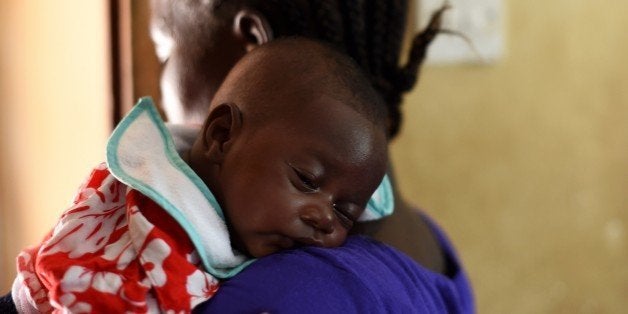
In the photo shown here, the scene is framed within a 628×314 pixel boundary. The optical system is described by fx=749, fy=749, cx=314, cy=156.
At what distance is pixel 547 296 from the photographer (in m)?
1.56

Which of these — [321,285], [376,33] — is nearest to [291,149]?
[321,285]

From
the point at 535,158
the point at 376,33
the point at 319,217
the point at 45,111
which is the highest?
the point at 376,33

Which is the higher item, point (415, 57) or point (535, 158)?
point (415, 57)

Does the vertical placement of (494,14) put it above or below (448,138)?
above

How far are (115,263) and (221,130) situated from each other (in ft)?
0.55

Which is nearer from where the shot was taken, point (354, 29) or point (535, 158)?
point (354, 29)

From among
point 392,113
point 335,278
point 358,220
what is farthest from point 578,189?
point 335,278

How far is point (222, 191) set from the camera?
2.23 feet

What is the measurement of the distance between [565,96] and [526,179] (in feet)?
0.61

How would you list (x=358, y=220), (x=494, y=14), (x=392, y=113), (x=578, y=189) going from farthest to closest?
(x=578, y=189) < (x=494, y=14) < (x=392, y=113) < (x=358, y=220)

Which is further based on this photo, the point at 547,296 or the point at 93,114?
the point at 547,296

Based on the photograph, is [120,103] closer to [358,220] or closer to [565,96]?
[358,220]

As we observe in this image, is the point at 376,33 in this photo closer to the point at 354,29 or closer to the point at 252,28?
the point at 354,29

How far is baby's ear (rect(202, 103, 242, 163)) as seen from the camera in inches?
27.1
